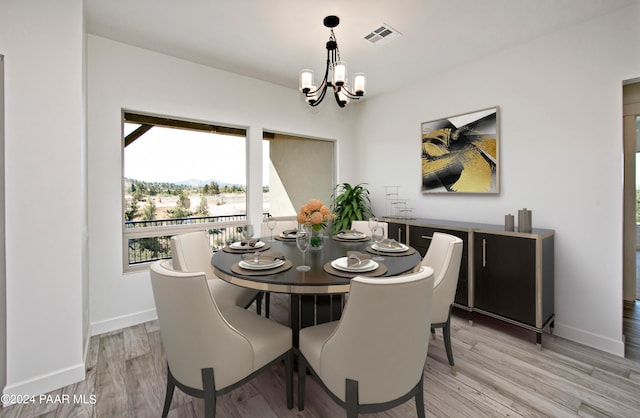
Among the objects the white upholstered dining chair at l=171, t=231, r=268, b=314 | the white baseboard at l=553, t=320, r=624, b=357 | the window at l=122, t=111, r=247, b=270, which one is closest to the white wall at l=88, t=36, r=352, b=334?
the window at l=122, t=111, r=247, b=270

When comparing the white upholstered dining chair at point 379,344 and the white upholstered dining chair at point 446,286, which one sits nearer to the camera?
the white upholstered dining chair at point 379,344

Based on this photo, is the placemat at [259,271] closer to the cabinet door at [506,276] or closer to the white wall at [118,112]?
the white wall at [118,112]

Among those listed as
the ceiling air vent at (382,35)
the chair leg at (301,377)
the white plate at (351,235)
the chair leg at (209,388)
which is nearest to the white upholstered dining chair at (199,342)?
the chair leg at (209,388)

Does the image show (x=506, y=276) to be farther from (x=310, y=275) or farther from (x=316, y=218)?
(x=310, y=275)

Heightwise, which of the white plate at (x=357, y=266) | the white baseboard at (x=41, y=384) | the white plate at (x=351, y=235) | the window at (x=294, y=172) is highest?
the window at (x=294, y=172)

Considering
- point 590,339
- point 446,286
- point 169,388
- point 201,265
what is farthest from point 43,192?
point 590,339

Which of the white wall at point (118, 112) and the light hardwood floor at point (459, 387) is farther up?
the white wall at point (118, 112)

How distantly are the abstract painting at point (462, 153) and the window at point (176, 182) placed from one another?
7.93 feet

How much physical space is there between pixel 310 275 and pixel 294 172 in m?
2.94

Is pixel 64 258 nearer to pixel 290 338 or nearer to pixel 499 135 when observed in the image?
pixel 290 338

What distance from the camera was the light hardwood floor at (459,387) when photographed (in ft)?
5.59

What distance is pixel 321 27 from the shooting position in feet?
8.32

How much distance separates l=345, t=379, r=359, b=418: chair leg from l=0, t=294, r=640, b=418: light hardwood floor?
511mm

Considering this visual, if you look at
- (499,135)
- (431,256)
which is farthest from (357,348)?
(499,135)
